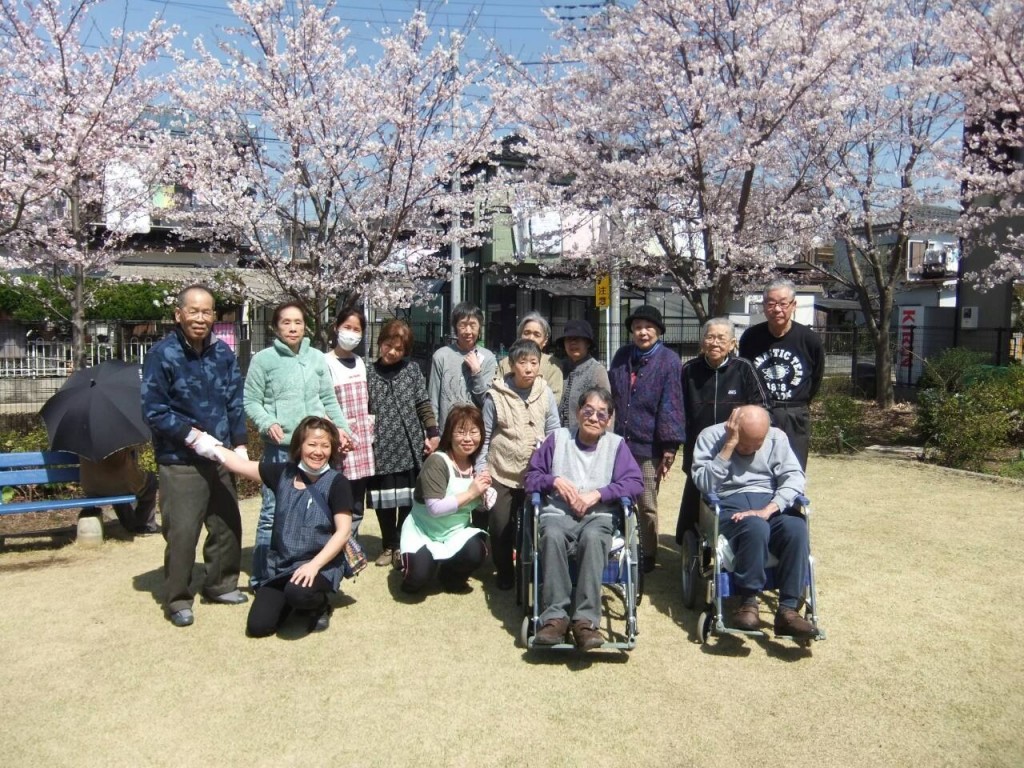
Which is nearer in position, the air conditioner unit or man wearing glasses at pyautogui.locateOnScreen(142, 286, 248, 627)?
man wearing glasses at pyautogui.locateOnScreen(142, 286, 248, 627)

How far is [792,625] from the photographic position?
3.60 metres

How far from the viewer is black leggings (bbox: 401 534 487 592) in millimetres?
4316

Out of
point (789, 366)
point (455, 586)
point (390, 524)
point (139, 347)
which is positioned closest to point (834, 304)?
point (139, 347)

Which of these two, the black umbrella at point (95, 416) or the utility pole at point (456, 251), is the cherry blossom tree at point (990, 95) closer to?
the utility pole at point (456, 251)

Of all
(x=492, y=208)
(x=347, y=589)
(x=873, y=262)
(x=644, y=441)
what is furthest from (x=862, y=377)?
(x=347, y=589)

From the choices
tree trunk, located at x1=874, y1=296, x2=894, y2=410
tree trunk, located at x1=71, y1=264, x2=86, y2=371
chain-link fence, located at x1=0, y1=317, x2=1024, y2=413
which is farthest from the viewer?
tree trunk, located at x1=874, y1=296, x2=894, y2=410

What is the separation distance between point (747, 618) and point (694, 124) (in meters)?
7.01

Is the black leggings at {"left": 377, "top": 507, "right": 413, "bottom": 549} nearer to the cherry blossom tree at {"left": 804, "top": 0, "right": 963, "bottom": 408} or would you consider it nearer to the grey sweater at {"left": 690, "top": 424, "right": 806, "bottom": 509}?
the grey sweater at {"left": 690, "top": 424, "right": 806, "bottom": 509}

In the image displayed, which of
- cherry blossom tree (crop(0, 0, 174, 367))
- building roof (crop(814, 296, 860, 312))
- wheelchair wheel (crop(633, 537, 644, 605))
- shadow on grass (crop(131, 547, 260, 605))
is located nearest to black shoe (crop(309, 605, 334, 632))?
shadow on grass (crop(131, 547, 260, 605))

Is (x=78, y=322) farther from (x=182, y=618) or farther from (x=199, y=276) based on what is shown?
(x=182, y=618)

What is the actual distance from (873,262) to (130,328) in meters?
12.9

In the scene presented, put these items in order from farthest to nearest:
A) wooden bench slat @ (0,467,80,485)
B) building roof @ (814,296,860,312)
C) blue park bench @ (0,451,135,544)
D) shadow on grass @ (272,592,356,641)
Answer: building roof @ (814,296,860,312), wooden bench slat @ (0,467,80,485), blue park bench @ (0,451,135,544), shadow on grass @ (272,592,356,641)

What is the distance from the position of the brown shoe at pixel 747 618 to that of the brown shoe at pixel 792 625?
0.32 feet

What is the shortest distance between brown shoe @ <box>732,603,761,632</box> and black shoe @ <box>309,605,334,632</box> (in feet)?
6.47
